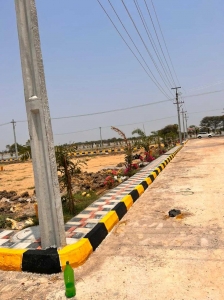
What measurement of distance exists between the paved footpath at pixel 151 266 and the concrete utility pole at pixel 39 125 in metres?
0.60

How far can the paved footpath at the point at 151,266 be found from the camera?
102 inches

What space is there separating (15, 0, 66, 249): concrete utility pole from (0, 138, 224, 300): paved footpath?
0.60m

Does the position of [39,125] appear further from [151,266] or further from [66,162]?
[151,266]

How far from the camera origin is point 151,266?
9.95 ft

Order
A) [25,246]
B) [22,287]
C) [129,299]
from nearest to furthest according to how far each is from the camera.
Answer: [129,299]
[22,287]
[25,246]

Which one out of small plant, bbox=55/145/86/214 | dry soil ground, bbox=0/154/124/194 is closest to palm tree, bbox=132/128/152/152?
dry soil ground, bbox=0/154/124/194

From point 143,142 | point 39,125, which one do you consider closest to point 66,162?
point 39,125

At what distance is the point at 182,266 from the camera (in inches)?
117

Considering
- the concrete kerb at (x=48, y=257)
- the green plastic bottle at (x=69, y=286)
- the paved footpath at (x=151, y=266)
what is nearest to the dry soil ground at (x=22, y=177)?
the paved footpath at (x=151, y=266)

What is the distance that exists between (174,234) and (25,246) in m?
2.12

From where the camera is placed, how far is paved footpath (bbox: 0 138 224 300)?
259 centimetres

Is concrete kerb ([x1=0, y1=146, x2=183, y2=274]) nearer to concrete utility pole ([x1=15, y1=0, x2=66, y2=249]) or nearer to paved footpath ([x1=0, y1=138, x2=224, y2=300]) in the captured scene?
paved footpath ([x1=0, y1=138, x2=224, y2=300])

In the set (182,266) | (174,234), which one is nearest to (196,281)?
(182,266)

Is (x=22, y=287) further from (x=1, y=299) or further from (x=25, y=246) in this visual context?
(x=25, y=246)
